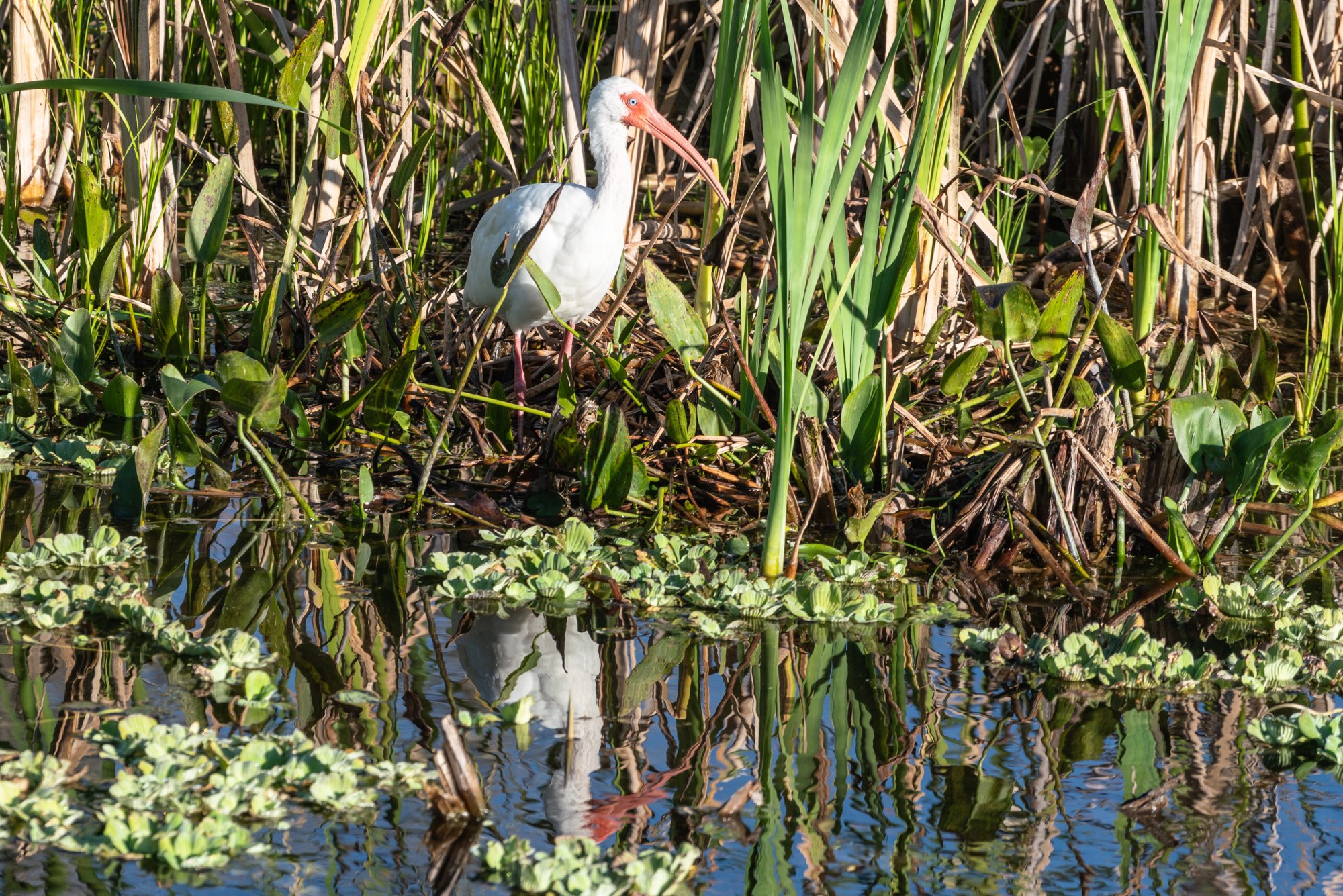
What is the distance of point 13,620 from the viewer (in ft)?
8.31

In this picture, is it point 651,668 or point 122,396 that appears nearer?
point 651,668

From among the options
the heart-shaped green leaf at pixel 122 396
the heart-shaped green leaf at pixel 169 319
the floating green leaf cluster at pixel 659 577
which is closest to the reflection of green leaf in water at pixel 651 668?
the floating green leaf cluster at pixel 659 577

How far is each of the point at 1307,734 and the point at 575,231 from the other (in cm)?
259

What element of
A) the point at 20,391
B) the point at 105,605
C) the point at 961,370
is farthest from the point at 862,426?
the point at 20,391

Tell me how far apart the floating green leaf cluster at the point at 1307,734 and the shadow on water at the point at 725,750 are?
0.12 ft

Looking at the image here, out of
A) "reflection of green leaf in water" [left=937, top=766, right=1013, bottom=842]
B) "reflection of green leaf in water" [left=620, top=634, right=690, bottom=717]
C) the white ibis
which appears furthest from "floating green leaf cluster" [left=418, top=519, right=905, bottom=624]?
the white ibis

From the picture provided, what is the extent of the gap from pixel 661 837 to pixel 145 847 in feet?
2.20

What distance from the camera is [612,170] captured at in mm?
4348

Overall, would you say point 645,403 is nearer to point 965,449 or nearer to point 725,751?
point 965,449

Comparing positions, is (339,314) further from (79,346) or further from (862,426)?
(862,426)

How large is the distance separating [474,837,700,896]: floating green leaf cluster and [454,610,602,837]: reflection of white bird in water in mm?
107

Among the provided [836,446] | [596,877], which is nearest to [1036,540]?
[836,446]

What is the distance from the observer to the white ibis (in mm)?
4191

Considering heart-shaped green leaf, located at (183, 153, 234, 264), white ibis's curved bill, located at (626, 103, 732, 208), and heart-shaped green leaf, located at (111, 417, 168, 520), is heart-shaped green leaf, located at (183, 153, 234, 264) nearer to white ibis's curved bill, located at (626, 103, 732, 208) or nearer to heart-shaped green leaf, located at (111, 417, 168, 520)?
heart-shaped green leaf, located at (111, 417, 168, 520)
